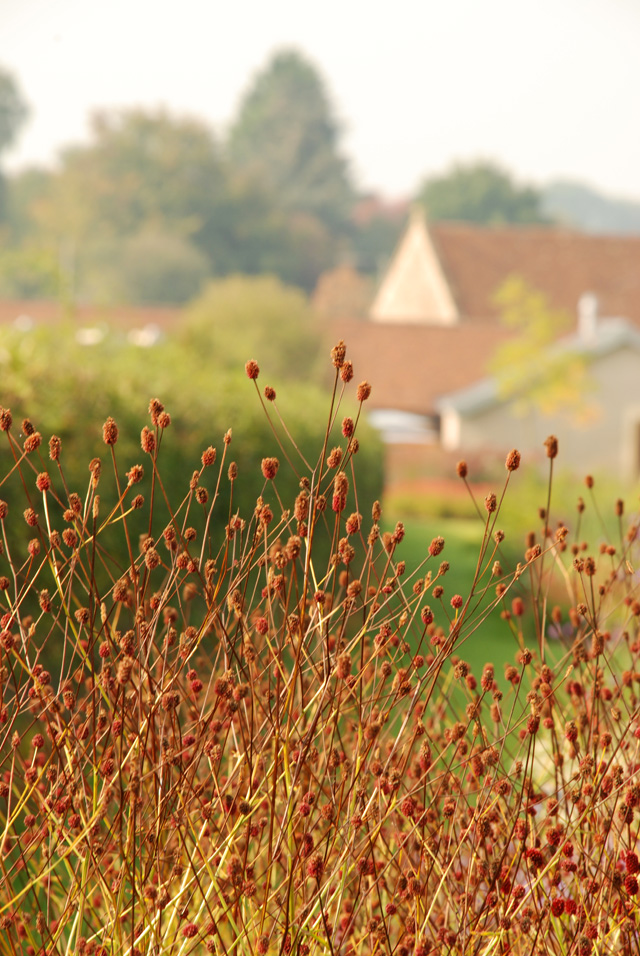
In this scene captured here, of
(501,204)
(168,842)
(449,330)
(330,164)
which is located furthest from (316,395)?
(330,164)

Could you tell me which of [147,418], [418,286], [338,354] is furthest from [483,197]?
[338,354]

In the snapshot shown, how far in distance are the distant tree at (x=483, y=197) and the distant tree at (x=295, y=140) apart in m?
7.81

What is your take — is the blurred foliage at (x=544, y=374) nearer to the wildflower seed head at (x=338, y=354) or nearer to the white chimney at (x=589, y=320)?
the white chimney at (x=589, y=320)

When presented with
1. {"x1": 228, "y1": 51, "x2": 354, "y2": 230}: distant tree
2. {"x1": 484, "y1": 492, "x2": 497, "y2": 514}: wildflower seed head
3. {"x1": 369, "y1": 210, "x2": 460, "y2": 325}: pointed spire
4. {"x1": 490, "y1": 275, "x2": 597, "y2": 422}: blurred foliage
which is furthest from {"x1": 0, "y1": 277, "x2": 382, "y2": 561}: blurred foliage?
{"x1": 228, "y1": 51, "x2": 354, "y2": 230}: distant tree

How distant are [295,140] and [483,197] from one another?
16253 millimetres

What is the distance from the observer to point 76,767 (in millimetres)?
2059

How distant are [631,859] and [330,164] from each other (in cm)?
8165

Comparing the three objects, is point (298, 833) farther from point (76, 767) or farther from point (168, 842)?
point (76, 767)

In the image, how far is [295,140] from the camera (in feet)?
262

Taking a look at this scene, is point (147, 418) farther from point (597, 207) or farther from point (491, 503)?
point (597, 207)

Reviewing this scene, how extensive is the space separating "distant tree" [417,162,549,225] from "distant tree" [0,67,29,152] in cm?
3119

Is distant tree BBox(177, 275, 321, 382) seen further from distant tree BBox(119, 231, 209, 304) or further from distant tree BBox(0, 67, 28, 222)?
distant tree BBox(0, 67, 28, 222)

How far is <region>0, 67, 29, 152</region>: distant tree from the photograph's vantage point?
71438 millimetres

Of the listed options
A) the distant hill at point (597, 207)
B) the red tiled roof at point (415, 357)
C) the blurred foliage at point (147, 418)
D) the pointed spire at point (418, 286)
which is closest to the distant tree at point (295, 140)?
the pointed spire at point (418, 286)
